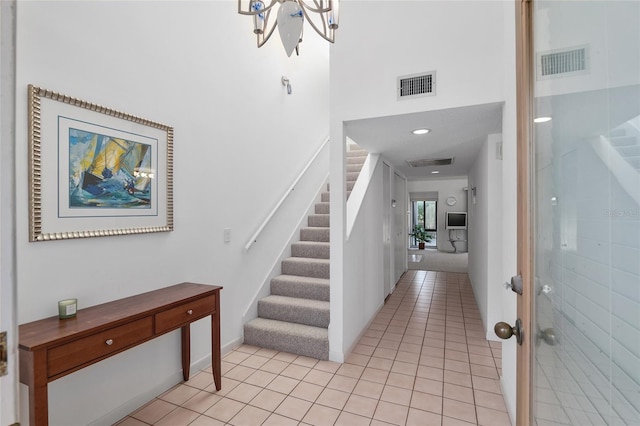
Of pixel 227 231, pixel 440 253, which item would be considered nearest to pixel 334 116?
pixel 227 231

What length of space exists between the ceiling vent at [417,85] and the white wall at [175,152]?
1.61 m

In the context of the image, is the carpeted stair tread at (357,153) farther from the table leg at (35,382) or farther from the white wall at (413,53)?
the table leg at (35,382)

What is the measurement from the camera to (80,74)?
1.74 metres

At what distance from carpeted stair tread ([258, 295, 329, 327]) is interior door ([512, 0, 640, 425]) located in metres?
2.13

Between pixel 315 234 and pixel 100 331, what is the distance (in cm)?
285

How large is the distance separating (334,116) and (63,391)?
2.65m

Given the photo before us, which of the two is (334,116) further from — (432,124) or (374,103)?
(432,124)

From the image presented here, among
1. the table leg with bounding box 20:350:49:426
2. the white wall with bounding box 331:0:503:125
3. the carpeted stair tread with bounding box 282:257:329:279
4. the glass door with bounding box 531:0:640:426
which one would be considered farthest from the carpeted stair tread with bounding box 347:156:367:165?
the table leg with bounding box 20:350:49:426

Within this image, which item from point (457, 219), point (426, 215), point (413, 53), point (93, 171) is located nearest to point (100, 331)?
point (93, 171)

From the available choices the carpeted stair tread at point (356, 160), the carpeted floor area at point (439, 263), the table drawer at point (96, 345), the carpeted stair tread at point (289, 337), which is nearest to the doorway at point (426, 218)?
the carpeted floor area at point (439, 263)

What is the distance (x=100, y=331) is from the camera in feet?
4.99

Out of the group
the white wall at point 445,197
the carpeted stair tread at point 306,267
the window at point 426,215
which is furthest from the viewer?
the window at point 426,215

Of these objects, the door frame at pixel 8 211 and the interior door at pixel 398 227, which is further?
the interior door at pixel 398 227

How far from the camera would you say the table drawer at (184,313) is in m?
1.85
